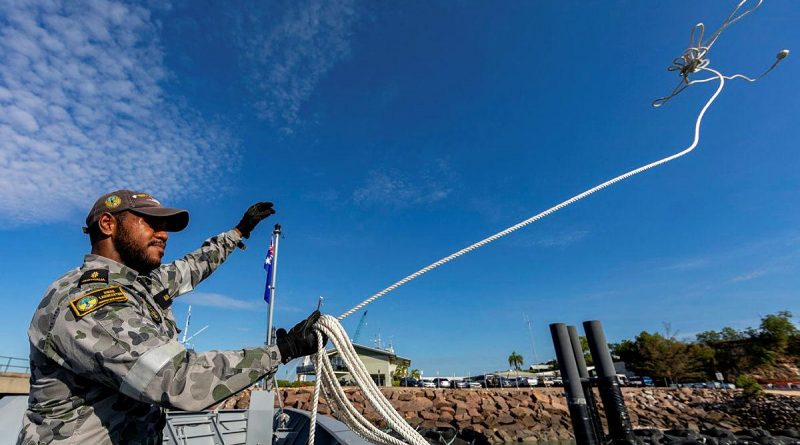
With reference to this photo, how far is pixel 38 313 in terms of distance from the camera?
1788 millimetres

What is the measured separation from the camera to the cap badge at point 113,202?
226cm

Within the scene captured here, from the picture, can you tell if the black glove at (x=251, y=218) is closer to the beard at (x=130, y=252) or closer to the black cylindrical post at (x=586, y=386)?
the beard at (x=130, y=252)

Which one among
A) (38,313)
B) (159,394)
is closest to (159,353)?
(159,394)

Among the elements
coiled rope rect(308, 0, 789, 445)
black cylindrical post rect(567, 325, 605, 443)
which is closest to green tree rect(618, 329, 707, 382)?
black cylindrical post rect(567, 325, 605, 443)

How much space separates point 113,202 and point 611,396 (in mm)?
8256

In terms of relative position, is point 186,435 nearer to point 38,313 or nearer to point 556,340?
point 38,313

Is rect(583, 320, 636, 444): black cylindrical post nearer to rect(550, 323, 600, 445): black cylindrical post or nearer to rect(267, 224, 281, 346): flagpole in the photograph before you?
rect(550, 323, 600, 445): black cylindrical post

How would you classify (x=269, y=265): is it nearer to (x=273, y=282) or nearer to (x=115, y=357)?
(x=273, y=282)

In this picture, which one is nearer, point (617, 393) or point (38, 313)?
point (38, 313)

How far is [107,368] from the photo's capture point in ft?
5.14

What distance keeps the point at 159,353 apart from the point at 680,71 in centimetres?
571

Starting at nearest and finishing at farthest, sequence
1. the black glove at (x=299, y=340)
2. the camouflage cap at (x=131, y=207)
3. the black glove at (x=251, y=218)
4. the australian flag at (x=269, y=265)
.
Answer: the black glove at (x=299, y=340) → the camouflage cap at (x=131, y=207) → the black glove at (x=251, y=218) → the australian flag at (x=269, y=265)

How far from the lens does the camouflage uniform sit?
5.15ft

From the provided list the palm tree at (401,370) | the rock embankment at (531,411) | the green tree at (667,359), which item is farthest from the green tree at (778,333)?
the palm tree at (401,370)
